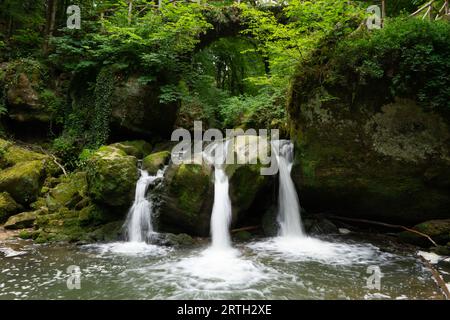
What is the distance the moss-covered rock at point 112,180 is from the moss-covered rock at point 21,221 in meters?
1.98

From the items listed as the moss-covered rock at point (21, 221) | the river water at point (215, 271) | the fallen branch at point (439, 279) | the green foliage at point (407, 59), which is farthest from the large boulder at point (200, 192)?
the fallen branch at point (439, 279)

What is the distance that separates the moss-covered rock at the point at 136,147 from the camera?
37.4 feet

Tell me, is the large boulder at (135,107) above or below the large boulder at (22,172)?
above

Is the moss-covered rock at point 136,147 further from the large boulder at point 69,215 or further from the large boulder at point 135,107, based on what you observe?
the large boulder at point 69,215

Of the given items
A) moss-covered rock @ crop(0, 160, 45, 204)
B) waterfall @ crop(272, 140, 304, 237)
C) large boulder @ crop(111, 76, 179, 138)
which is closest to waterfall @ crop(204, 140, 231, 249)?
waterfall @ crop(272, 140, 304, 237)

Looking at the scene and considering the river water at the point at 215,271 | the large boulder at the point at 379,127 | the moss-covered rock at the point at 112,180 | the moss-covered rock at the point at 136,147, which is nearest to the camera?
the river water at the point at 215,271

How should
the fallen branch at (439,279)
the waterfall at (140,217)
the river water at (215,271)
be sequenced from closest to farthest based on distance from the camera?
Result: the fallen branch at (439,279), the river water at (215,271), the waterfall at (140,217)

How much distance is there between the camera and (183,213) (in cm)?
841

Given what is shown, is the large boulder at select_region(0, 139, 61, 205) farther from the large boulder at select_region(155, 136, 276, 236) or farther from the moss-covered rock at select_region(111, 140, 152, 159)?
the large boulder at select_region(155, 136, 276, 236)

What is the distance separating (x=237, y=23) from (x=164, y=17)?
3816 mm

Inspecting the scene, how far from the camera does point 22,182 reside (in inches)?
393
